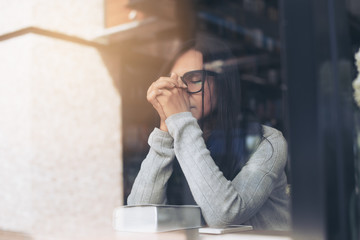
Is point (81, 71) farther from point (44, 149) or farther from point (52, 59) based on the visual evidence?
point (44, 149)

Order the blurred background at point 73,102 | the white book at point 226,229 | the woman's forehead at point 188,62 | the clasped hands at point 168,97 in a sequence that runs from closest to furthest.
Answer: the white book at point 226,229 → the clasped hands at point 168,97 → the woman's forehead at point 188,62 → the blurred background at point 73,102

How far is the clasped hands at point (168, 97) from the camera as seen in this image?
3.99ft

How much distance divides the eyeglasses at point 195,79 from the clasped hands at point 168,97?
2cm

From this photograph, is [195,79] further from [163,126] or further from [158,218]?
[158,218]

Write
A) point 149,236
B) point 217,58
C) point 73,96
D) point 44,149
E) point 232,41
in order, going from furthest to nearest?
point 232,41, point 73,96, point 44,149, point 217,58, point 149,236

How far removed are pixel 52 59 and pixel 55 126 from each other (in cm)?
39

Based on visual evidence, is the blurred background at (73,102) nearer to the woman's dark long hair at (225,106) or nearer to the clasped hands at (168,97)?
the woman's dark long hair at (225,106)

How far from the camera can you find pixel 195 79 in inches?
51.2

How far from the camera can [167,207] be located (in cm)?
110

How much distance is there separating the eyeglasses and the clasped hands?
0.06 feet

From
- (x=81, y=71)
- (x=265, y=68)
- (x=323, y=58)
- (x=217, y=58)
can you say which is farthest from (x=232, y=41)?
(x=323, y=58)

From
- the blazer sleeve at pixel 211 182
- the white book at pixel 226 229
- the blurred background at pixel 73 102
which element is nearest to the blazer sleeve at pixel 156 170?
the blazer sleeve at pixel 211 182

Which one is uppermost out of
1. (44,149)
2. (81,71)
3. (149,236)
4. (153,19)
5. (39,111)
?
(153,19)

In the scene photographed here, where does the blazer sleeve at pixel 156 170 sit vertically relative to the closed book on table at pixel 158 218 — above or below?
above
